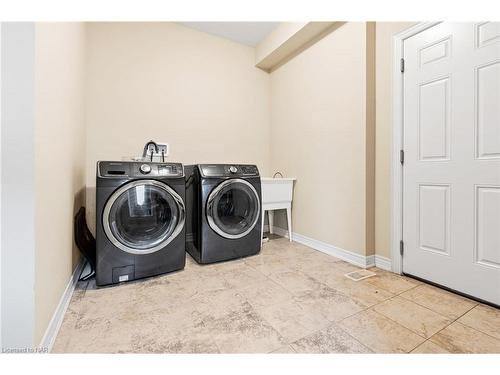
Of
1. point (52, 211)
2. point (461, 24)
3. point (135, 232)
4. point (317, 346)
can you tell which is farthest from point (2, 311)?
point (461, 24)

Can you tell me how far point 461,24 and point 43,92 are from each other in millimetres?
2297

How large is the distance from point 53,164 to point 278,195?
6.37 feet

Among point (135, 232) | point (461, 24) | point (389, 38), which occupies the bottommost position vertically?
point (135, 232)

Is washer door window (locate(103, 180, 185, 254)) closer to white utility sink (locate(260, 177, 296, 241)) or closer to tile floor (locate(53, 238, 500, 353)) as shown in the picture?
tile floor (locate(53, 238, 500, 353))

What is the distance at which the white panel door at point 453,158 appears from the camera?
1.30 meters

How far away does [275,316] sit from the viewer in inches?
47.1

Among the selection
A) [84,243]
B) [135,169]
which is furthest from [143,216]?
[84,243]

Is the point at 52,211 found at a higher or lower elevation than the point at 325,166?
lower

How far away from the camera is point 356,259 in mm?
1913

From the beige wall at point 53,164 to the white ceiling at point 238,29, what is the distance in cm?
145

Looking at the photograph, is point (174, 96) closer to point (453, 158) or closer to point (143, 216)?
point (143, 216)

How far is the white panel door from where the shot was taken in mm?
1301
